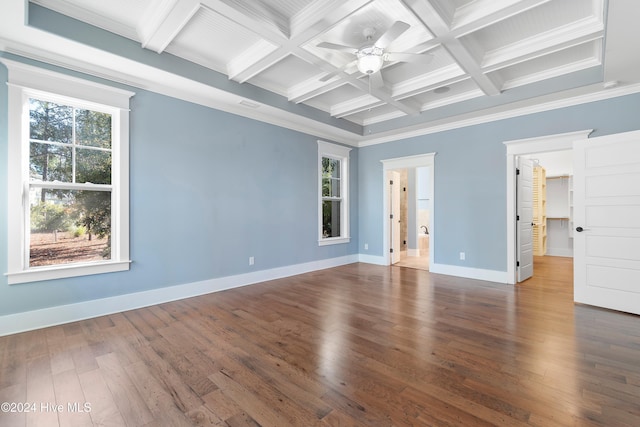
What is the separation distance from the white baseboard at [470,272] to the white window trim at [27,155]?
4944 millimetres

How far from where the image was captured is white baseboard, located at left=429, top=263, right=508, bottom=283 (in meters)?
4.67

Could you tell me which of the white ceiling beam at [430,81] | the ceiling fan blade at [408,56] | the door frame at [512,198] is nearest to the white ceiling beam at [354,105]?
the white ceiling beam at [430,81]

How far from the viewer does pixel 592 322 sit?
9.87 feet

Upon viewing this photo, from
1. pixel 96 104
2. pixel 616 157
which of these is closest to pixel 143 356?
pixel 96 104

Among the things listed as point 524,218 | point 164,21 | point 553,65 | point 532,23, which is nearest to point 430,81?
point 532,23

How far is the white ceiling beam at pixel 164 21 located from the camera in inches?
97.0

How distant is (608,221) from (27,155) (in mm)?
6454

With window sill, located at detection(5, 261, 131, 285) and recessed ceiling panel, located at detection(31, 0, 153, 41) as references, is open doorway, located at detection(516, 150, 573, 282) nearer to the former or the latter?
recessed ceiling panel, located at detection(31, 0, 153, 41)

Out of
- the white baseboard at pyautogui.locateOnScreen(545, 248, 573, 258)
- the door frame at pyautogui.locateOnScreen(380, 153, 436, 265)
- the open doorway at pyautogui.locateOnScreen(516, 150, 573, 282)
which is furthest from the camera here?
the white baseboard at pyautogui.locateOnScreen(545, 248, 573, 258)

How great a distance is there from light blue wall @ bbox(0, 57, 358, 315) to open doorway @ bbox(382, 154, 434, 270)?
190cm

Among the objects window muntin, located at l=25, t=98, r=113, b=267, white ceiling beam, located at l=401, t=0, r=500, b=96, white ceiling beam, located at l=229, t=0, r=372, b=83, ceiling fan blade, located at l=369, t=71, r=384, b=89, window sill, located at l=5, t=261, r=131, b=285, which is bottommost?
window sill, located at l=5, t=261, r=131, b=285

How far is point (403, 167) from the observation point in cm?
586

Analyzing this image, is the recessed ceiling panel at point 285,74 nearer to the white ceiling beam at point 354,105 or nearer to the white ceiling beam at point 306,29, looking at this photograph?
the white ceiling beam at point 306,29

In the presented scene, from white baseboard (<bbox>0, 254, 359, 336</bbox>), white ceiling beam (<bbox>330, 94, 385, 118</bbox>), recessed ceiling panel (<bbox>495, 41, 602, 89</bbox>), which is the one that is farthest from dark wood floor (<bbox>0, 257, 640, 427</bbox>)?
white ceiling beam (<bbox>330, 94, 385, 118</bbox>)
